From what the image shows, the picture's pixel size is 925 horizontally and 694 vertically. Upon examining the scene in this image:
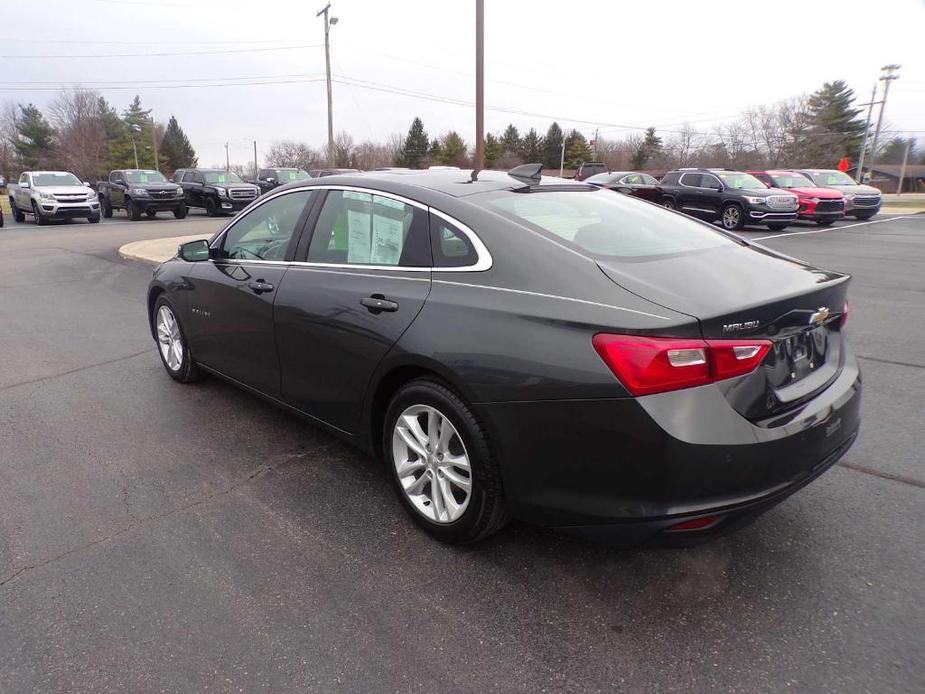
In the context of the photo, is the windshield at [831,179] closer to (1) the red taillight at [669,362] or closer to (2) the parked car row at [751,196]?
(2) the parked car row at [751,196]

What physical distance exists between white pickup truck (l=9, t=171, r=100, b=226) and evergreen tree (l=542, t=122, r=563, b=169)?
234 ft

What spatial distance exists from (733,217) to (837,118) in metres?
64.8

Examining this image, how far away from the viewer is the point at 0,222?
2059 centimetres

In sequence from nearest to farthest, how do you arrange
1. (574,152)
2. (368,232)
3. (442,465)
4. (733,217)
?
(442,465)
(368,232)
(733,217)
(574,152)

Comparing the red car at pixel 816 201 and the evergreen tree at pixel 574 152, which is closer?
the red car at pixel 816 201

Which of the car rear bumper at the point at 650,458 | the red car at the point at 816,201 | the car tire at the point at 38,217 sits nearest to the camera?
the car rear bumper at the point at 650,458

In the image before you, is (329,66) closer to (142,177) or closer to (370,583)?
(142,177)

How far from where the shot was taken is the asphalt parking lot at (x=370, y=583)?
2.11m

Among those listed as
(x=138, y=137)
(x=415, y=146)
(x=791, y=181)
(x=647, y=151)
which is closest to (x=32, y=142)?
(x=138, y=137)

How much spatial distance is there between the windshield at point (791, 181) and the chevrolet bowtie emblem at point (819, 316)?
20881mm

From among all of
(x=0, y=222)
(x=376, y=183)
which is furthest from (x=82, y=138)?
(x=376, y=183)

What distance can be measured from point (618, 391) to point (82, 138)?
74.3m

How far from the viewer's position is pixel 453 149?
85.9 meters

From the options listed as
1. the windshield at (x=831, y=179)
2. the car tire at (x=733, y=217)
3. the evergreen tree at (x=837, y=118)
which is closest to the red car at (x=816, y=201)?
the car tire at (x=733, y=217)
